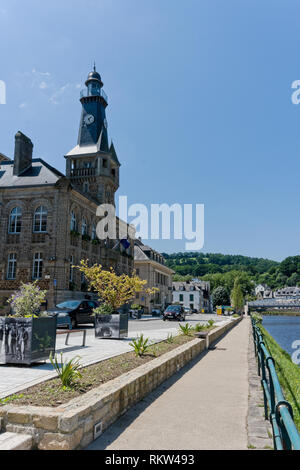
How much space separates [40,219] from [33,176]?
13.4ft

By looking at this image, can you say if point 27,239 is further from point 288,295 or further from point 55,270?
point 288,295

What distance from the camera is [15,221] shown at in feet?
105

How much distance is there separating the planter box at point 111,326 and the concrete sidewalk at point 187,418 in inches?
193

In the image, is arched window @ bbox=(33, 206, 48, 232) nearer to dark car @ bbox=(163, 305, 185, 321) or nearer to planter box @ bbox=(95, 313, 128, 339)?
dark car @ bbox=(163, 305, 185, 321)

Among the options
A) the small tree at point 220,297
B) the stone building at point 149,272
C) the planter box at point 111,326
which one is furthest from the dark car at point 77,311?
the small tree at point 220,297

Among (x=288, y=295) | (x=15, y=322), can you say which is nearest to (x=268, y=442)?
(x=15, y=322)

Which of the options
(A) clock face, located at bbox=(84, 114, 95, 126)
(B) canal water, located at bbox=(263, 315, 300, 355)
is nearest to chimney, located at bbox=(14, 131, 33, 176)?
(A) clock face, located at bbox=(84, 114, 95, 126)

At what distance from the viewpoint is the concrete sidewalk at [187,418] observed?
14.4ft

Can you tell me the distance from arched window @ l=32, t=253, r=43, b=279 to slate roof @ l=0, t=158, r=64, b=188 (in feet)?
19.6

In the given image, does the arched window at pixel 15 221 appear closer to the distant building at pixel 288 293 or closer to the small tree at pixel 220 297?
the small tree at pixel 220 297

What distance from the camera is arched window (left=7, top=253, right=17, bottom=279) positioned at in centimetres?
3109

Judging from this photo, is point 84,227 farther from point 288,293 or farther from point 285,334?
point 288,293

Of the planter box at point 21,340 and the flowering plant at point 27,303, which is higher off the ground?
the flowering plant at point 27,303

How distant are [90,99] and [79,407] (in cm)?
4577
